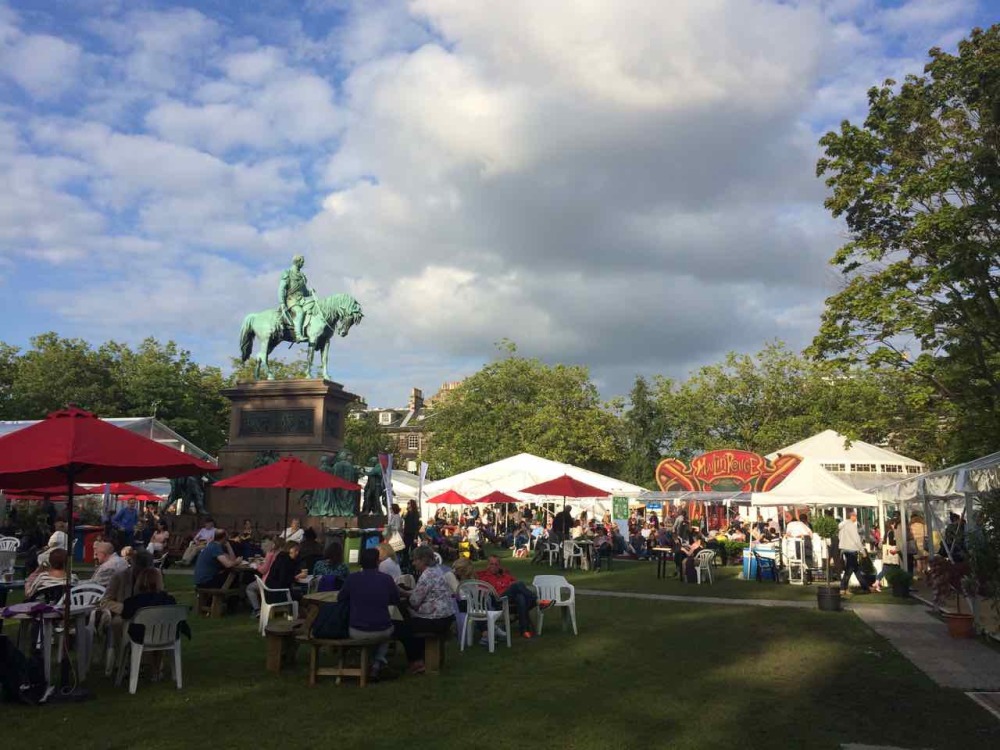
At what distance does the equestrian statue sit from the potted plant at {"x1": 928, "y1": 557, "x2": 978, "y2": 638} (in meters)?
18.6

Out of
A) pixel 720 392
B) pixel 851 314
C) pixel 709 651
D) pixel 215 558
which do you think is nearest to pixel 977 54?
pixel 851 314

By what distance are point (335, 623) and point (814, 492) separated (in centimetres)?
1411

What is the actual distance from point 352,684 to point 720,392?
169ft

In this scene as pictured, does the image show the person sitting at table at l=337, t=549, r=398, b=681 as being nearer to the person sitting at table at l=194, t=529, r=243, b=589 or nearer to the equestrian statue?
the person sitting at table at l=194, t=529, r=243, b=589

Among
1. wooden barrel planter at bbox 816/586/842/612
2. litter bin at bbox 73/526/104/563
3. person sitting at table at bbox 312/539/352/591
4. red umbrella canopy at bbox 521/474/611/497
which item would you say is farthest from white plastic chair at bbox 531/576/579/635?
litter bin at bbox 73/526/104/563

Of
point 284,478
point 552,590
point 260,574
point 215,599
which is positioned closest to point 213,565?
point 215,599

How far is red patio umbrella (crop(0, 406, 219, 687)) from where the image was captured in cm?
662

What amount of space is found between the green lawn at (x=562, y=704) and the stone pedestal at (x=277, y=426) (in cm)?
1247

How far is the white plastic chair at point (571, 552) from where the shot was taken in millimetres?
21703

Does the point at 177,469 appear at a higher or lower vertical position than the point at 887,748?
higher

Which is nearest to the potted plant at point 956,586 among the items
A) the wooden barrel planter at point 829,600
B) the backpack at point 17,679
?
the wooden barrel planter at point 829,600

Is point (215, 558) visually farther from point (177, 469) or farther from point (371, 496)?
point (371, 496)

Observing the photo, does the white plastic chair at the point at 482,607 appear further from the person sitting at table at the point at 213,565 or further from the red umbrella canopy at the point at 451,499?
the red umbrella canopy at the point at 451,499

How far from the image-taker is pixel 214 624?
37.6 feet
